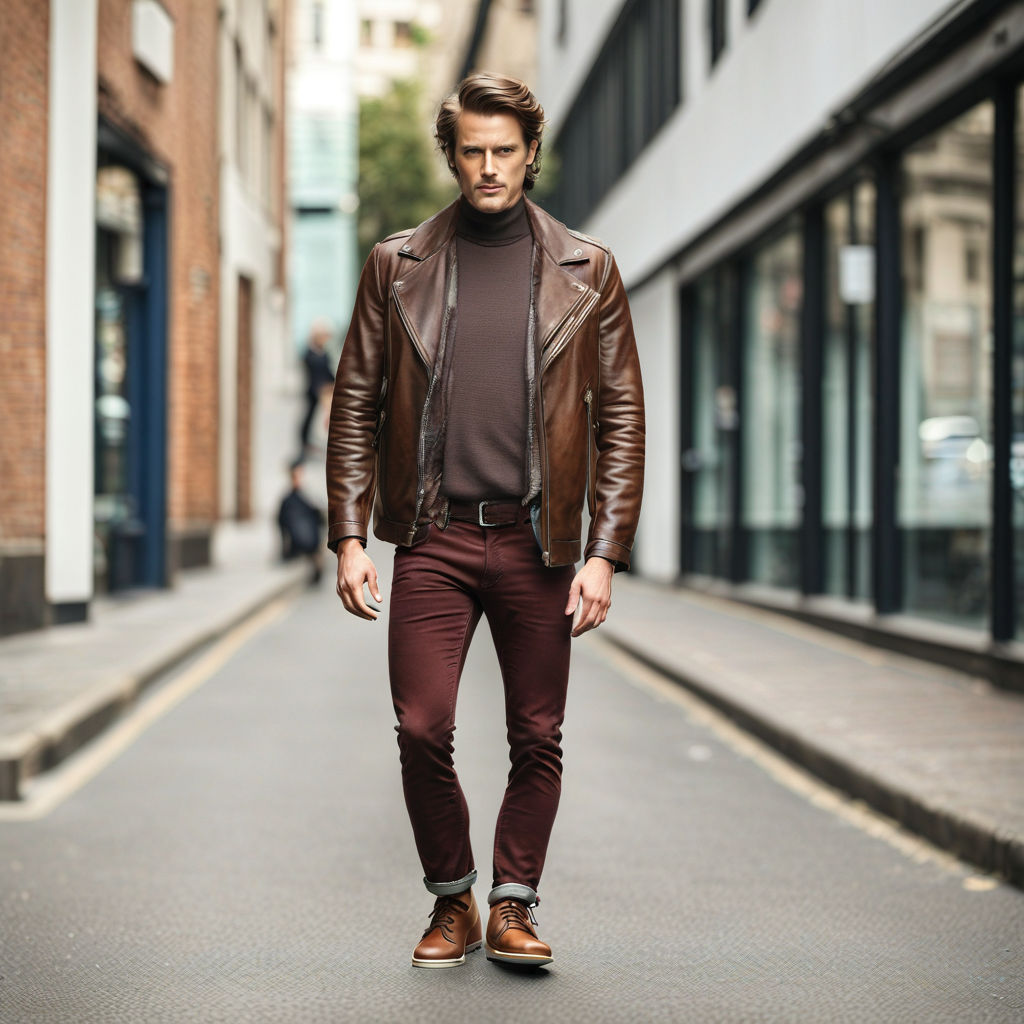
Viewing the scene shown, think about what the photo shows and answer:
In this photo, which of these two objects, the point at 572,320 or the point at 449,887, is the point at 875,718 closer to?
the point at 449,887

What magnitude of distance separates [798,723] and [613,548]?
12.7 feet

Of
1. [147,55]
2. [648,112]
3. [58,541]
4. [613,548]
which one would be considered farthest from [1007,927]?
[648,112]

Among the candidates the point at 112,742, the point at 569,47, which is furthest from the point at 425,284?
the point at 569,47

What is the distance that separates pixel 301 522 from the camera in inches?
671

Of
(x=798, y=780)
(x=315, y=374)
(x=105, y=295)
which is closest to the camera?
(x=798, y=780)

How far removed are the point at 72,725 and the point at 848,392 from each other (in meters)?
6.85

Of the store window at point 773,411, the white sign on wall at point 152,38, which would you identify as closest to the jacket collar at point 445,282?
the store window at point 773,411

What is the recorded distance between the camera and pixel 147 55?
46.3 ft

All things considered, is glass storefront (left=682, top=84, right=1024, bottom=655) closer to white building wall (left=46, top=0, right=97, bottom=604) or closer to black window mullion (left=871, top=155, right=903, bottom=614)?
black window mullion (left=871, top=155, right=903, bottom=614)

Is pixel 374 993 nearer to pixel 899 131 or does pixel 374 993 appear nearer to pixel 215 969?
pixel 215 969

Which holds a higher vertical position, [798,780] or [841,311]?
[841,311]

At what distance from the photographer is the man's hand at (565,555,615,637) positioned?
12.8 feet

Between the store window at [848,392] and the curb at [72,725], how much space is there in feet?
15.8

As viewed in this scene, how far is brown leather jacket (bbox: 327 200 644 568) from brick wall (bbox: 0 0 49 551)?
7244 mm
